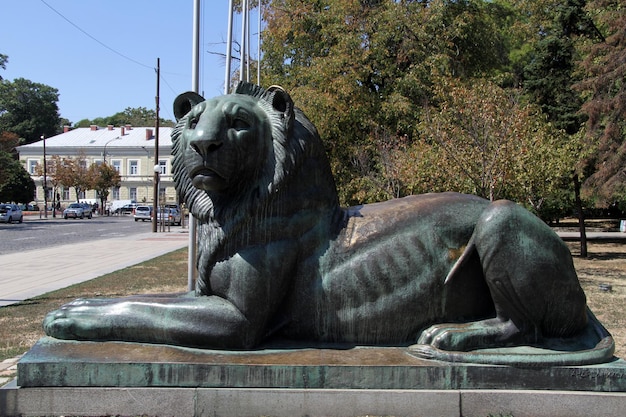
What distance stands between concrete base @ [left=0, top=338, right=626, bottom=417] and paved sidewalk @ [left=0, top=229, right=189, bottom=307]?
6.74 meters

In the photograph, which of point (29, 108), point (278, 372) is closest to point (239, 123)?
point (278, 372)

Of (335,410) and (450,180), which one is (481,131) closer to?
(450,180)

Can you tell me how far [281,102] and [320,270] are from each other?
1.13m

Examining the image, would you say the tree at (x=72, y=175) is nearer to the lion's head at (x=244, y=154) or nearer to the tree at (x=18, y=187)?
the tree at (x=18, y=187)

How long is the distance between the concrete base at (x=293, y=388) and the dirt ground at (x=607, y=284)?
353cm

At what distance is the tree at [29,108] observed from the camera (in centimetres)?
8225

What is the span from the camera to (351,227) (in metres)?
3.62

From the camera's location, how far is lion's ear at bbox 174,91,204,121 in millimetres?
3652

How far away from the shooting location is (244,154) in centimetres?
336

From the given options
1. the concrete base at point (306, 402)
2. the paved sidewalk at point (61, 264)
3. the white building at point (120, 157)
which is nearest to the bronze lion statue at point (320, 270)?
the concrete base at point (306, 402)

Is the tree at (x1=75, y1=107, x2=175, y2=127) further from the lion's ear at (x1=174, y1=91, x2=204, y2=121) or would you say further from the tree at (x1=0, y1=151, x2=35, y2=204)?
the lion's ear at (x1=174, y1=91, x2=204, y2=121)

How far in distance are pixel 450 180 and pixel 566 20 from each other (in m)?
14.6

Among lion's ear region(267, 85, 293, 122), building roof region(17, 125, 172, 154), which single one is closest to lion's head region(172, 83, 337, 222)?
lion's ear region(267, 85, 293, 122)

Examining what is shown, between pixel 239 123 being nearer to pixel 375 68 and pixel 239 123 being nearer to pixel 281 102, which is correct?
pixel 281 102
